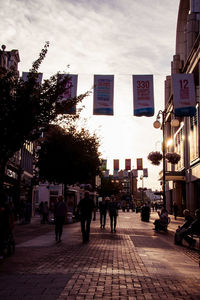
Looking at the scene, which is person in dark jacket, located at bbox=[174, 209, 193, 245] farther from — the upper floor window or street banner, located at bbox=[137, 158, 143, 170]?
street banner, located at bbox=[137, 158, 143, 170]

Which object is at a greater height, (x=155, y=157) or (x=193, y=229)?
(x=155, y=157)

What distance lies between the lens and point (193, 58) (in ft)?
113

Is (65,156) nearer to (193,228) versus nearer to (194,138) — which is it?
(194,138)

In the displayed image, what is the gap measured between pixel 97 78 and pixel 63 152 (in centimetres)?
1417

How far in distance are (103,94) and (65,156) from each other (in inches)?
560

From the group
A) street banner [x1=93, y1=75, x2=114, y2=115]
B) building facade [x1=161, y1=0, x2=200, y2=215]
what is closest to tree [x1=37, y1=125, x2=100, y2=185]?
building facade [x1=161, y1=0, x2=200, y2=215]

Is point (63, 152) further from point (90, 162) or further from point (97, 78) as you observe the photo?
point (97, 78)

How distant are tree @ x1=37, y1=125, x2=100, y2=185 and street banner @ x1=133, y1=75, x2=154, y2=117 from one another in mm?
13829

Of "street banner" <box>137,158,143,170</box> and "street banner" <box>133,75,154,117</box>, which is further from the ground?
"street banner" <box>137,158,143,170</box>

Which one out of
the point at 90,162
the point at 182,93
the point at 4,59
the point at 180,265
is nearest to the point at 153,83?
the point at 182,93

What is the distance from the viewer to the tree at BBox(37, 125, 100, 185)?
107ft

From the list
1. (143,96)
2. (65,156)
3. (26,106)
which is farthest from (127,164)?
(26,106)

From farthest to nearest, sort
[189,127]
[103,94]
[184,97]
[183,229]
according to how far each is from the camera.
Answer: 1. [189,127]
2. [184,97]
3. [103,94]
4. [183,229]

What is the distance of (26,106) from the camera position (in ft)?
46.6
